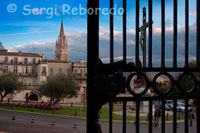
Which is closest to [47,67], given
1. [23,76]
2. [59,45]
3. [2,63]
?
[23,76]

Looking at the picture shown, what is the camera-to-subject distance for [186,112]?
253 cm

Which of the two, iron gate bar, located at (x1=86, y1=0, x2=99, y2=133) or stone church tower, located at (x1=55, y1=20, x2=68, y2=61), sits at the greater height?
stone church tower, located at (x1=55, y1=20, x2=68, y2=61)

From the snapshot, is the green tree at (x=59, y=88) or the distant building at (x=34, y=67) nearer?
the green tree at (x=59, y=88)

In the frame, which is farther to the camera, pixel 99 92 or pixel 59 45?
pixel 59 45

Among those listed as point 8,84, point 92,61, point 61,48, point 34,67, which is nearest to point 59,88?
point 8,84

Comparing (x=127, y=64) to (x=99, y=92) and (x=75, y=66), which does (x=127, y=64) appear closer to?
(x=99, y=92)

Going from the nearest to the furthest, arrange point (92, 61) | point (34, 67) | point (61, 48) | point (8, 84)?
point (92, 61) → point (8, 84) → point (34, 67) → point (61, 48)

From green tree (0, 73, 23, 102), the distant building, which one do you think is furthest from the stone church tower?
green tree (0, 73, 23, 102)

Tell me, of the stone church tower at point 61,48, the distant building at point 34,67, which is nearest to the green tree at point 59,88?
the distant building at point 34,67

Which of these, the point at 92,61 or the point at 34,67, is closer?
the point at 92,61

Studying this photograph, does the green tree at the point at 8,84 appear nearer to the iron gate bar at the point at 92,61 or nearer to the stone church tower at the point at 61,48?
the iron gate bar at the point at 92,61

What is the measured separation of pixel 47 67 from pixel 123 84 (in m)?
67.7

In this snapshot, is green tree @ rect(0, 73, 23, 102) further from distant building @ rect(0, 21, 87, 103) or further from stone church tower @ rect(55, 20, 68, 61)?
stone church tower @ rect(55, 20, 68, 61)

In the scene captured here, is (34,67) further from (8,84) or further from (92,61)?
(92,61)
